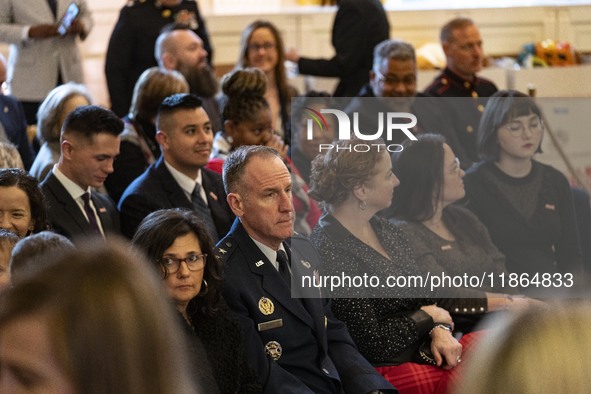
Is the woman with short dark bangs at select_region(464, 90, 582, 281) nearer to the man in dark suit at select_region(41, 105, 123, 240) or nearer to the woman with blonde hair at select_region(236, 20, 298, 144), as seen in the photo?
the man in dark suit at select_region(41, 105, 123, 240)

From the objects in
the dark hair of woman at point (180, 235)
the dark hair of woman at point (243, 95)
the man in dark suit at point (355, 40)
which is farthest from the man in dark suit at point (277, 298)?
the man in dark suit at point (355, 40)

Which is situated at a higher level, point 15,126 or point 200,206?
point 15,126

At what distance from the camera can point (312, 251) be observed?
11.2 ft

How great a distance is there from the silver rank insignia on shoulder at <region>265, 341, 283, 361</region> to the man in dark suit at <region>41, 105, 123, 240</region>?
2.79 ft

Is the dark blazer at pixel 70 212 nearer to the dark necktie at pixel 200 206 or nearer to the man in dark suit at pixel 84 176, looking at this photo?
the man in dark suit at pixel 84 176

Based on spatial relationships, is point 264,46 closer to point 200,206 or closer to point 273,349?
point 200,206

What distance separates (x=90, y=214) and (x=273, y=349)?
3.26 ft

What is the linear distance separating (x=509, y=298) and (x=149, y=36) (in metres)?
3.17

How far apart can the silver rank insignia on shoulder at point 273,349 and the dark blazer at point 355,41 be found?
3.13 meters

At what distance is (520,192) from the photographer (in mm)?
3637

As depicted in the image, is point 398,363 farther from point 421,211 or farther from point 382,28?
point 382,28

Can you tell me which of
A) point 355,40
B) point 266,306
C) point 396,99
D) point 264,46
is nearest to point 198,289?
point 266,306

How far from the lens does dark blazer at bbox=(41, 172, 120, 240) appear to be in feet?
12.1

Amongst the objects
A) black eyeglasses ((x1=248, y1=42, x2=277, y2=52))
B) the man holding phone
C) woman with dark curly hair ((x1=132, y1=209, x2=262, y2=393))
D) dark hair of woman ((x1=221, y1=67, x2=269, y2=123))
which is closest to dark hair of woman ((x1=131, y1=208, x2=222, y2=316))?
woman with dark curly hair ((x1=132, y1=209, x2=262, y2=393))
